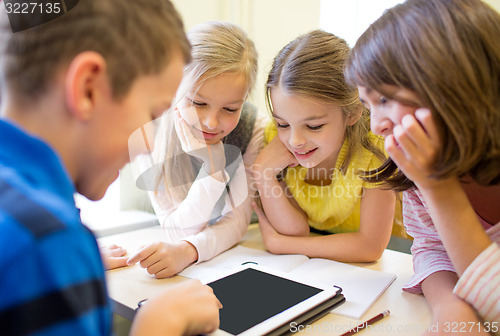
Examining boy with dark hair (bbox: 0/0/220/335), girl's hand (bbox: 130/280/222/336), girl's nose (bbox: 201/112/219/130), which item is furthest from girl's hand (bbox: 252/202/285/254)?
boy with dark hair (bbox: 0/0/220/335)

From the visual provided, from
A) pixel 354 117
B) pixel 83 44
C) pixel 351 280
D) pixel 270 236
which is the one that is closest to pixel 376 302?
pixel 351 280

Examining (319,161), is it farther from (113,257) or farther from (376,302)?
(113,257)

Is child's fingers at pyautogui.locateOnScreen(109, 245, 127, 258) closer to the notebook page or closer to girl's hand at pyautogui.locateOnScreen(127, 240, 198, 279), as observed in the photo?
girl's hand at pyautogui.locateOnScreen(127, 240, 198, 279)

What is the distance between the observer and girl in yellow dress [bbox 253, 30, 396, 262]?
93cm

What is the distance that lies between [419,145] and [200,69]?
570mm

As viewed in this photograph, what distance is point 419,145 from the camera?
1.88ft

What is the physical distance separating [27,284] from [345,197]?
885 mm

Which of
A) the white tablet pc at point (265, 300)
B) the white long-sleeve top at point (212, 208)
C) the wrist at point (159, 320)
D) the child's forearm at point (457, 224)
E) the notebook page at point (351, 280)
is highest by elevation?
the child's forearm at point (457, 224)

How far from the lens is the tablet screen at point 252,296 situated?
580mm

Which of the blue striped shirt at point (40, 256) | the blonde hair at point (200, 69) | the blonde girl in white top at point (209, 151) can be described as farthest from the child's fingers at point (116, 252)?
the blue striped shirt at point (40, 256)

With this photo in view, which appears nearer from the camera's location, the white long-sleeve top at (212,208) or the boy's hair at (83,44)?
the boy's hair at (83,44)

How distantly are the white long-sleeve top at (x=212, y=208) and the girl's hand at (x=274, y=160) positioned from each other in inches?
2.7

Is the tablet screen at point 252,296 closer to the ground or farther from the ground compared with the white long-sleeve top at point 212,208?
farther from the ground

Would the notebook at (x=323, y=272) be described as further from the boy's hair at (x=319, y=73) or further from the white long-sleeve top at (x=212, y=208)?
the boy's hair at (x=319, y=73)
